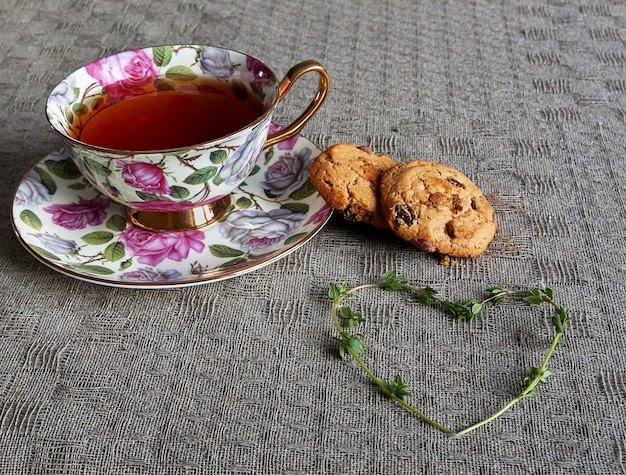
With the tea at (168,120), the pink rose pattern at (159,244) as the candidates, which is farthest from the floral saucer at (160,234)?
the tea at (168,120)

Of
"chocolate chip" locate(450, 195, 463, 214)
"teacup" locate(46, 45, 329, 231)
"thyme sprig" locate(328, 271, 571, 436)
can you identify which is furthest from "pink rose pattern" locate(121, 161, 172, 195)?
"chocolate chip" locate(450, 195, 463, 214)

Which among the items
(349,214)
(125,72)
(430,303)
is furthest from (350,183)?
(125,72)

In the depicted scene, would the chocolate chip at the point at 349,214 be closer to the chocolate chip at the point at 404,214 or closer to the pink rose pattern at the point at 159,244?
the chocolate chip at the point at 404,214

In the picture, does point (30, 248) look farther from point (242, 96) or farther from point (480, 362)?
point (480, 362)

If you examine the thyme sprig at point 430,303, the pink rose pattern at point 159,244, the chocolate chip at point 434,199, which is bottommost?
the pink rose pattern at point 159,244

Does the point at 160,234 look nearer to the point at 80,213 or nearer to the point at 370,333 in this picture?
the point at 80,213

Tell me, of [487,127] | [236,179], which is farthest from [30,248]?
[487,127]
